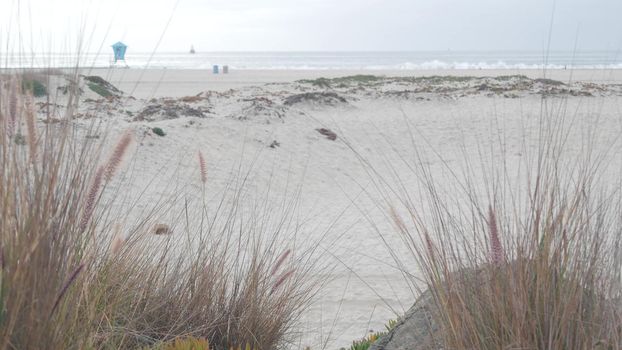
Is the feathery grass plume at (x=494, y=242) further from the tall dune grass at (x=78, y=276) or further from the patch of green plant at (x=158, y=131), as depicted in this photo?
the patch of green plant at (x=158, y=131)

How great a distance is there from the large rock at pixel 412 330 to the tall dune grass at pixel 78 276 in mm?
621

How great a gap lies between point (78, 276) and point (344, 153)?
10.2 m

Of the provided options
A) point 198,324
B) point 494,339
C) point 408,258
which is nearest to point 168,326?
point 198,324

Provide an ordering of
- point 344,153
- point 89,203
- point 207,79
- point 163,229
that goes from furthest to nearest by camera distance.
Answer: point 207,79 → point 344,153 → point 163,229 → point 89,203

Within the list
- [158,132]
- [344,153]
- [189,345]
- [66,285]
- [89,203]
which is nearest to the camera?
[66,285]

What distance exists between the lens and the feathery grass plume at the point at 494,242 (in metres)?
2.29

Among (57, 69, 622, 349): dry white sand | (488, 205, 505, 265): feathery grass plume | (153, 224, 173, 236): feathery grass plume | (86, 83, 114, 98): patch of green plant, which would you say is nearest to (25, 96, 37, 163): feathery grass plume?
(153, 224, 173, 236): feathery grass plume

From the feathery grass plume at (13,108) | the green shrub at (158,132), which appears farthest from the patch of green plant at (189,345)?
the green shrub at (158,132)

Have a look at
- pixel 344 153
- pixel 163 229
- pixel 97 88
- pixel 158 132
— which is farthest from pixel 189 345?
pixel 97 88

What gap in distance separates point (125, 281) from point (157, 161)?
6963 mm

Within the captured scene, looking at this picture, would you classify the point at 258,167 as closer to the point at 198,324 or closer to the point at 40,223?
the point at 198,324

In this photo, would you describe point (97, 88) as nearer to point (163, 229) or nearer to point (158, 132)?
point (158, 132)

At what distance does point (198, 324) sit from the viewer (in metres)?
3.42

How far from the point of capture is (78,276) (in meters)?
2.07
